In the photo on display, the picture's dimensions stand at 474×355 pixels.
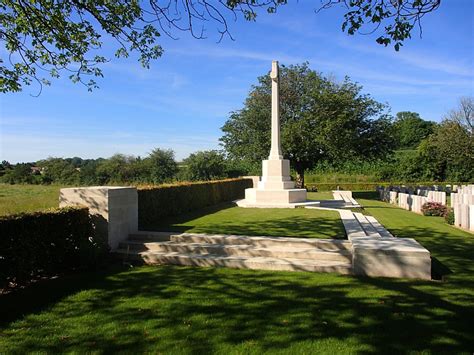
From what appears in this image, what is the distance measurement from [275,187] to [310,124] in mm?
11608

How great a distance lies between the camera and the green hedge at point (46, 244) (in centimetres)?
514

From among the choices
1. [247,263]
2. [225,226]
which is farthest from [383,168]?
[247,263]

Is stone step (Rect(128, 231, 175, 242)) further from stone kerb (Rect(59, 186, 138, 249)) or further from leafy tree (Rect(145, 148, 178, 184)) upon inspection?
leafy tree (Rect(145, 148, 178, 184))

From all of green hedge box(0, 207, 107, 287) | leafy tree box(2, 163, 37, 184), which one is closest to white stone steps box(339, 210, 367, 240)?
green hedge box(0, 207, 107, 287)

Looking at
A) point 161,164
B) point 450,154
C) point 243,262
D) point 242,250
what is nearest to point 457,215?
point 242,250

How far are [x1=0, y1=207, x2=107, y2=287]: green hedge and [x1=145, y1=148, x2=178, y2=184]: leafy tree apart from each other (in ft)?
93.2

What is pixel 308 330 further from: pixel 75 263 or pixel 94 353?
pixel 75 263

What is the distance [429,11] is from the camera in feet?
15.9

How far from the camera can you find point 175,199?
12164 millimetres

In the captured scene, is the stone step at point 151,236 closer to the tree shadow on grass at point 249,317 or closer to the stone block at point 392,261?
the tree shadow on grass at point 249,317

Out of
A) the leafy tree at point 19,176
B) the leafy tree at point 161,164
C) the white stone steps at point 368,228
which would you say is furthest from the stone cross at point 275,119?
the leafy tree at point 161,164

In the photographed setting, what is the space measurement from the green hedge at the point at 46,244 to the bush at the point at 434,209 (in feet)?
39.0

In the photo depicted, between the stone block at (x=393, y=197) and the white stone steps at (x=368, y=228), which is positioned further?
the stone block at (x=393, y=197)

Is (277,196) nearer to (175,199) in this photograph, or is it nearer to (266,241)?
(175,199)
